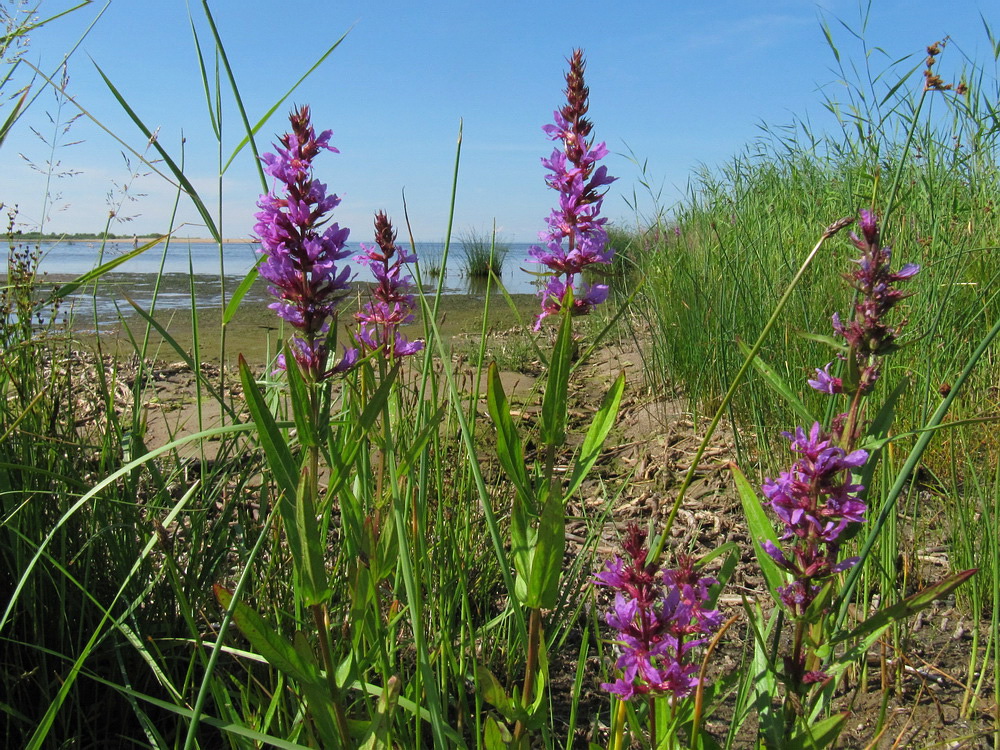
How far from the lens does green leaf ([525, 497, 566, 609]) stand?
1.11 meters

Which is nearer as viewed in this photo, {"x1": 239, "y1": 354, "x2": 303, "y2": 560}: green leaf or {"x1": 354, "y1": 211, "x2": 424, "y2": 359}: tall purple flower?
{"x1": 239, "y1": 354, "x2": 303, "y2": 560}: green leaf

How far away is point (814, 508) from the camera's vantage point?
1.06 m

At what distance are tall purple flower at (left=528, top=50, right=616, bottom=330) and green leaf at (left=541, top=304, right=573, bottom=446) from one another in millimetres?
135

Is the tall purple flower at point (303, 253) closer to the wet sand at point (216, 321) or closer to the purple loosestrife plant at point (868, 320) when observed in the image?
the purple loosestrife plant at point (868, 320)

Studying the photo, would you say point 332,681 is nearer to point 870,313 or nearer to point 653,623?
point 653,623

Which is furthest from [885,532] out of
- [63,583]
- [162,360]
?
[162,360]

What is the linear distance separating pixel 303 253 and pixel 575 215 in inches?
20.4

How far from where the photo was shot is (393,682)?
1.08 m

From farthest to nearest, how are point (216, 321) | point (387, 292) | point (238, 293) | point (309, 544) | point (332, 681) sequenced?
point (216, 321)
point (387, 292)
point (238, 293)
point (332, 681)
point (309, 544)

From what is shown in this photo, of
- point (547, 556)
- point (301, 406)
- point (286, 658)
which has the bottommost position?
point (286, 658)

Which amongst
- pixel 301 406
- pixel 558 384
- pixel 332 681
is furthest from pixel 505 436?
pixel 332 681

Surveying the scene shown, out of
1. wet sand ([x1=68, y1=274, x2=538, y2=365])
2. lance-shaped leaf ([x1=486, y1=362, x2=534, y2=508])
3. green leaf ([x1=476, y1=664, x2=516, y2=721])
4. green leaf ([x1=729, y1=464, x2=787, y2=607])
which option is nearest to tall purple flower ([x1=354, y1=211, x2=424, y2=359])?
lance-shaped leaf ([x1=486, y1=362, x2=534, y2=508])

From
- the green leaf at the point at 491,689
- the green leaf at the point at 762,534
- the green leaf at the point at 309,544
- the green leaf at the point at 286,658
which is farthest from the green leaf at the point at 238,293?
the green leaf at the point at 762,534

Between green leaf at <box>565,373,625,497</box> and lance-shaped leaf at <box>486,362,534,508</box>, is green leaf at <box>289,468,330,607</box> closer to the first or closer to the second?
lance-shaped leaf at <box>486,362,534,508</box>
